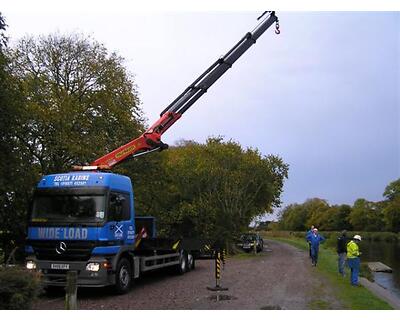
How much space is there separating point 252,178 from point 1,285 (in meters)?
29.9

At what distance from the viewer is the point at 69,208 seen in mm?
13109

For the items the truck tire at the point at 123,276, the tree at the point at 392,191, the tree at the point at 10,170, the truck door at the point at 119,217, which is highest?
the tree at the point at 392,191

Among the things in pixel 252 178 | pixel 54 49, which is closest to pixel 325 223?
pixel 252 178

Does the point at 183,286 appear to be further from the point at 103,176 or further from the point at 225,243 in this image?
the point at 225,243

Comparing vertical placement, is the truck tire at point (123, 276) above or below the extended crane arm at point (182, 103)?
below

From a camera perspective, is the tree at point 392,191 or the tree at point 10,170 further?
the tree at point 392,191

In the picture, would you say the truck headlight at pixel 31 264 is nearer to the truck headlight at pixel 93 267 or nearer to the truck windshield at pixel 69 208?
the truck windshield at pixel 69 208

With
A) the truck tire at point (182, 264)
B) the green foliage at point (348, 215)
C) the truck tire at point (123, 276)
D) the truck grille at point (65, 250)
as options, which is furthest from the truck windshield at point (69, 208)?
the green foliage at point (348, 215)

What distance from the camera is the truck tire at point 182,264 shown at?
62.2ft

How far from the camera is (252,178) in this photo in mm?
37250

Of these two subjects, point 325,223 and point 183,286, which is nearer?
point 183,286

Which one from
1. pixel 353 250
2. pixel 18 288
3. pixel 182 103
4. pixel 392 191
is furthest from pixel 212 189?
pixel 392 191

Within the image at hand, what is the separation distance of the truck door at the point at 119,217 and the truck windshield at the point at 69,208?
0.31 meters

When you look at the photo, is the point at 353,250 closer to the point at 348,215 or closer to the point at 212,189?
the point at 212,189
